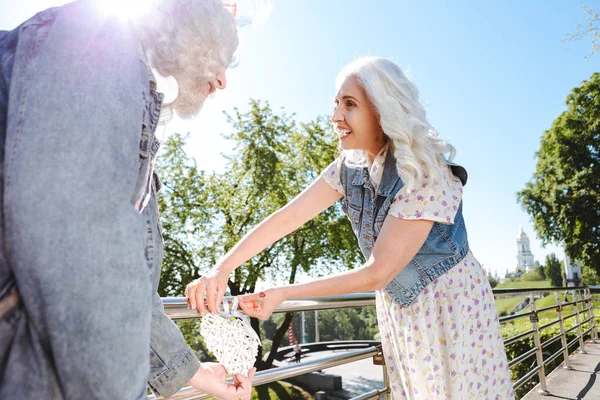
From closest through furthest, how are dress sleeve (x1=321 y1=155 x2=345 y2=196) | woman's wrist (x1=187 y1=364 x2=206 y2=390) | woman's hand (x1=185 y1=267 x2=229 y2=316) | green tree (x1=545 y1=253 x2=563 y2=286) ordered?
woman's wrist (x1=187 y1=364 x2=206 y2=390), woman's hand (x1=185 y1=267 x2=229 y2=316), dress sleeve (x1=321 y1=155 x2=345 y2=196), green tree (x1=545 y1=253 x2=563 y2=286)

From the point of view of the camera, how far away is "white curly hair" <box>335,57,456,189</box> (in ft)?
4.69

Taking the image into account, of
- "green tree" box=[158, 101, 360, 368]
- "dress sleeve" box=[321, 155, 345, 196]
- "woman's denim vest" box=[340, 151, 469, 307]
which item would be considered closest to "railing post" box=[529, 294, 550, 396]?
"woman's denim vest" box=[340, 151, 469, 307]

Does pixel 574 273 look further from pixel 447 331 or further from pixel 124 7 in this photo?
pixel 124 7

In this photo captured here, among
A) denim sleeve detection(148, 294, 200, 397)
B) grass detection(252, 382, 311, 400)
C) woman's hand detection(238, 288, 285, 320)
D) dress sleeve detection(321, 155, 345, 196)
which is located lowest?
Result: grass detection(252, 382, 311, 400)

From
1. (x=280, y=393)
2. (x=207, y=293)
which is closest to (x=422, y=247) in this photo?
(x=207, y=293)

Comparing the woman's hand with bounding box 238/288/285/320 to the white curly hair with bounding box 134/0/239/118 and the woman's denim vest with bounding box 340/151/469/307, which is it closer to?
the woman's denim vest with bounding box 340/151/469/307

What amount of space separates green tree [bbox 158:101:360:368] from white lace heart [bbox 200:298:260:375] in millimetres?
15304

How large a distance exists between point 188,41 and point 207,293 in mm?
670

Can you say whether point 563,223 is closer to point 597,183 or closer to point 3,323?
point 597,183

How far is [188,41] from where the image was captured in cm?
89

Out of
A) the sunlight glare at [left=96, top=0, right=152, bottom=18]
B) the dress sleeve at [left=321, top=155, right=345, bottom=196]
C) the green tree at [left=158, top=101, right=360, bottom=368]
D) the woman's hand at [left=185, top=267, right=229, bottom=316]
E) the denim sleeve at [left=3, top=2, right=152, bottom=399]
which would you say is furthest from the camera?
the green tree at [left=158, top=101, right=360, bottom=368]

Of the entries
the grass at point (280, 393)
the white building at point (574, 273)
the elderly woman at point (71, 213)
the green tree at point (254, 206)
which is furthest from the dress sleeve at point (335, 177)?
the white building at point (574, 273)

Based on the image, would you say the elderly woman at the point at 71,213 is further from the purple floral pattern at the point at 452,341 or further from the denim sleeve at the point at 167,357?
the purple floral pattern at the point at 452,341

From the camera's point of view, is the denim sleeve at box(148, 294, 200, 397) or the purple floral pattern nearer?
the denim sleeve at box(148, 294, 200, 397)
